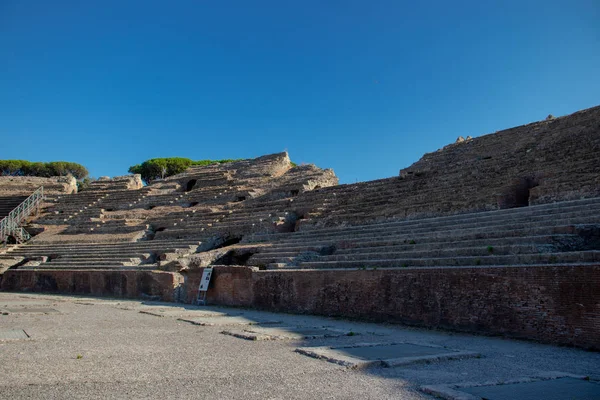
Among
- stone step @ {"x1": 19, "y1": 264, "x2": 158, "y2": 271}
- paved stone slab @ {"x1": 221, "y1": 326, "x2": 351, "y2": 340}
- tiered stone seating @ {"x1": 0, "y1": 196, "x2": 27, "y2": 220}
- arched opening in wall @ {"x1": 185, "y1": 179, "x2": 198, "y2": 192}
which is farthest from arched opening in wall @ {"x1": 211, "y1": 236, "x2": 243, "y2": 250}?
tiered stone seating @ {"x1": 0, "y1": 196, "x2": 27, "y2": 220}

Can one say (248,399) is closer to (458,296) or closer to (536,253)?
(458,296)

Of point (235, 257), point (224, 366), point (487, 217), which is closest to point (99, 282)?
point (235, 257)

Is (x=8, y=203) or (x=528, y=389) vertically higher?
(x=8, y=203)

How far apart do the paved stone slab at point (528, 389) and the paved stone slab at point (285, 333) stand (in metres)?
2.90

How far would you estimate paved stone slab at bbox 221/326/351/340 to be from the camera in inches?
253

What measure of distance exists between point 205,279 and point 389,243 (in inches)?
178

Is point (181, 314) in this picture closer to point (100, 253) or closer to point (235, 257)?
point (235, 257)

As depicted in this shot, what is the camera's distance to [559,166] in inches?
495

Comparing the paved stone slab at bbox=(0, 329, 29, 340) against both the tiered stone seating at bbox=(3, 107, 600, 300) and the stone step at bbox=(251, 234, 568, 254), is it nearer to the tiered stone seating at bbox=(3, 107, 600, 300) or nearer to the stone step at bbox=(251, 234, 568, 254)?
the tiered stone seating at bbox=(3, 107, 600, 300)

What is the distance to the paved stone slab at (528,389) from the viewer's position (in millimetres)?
3479

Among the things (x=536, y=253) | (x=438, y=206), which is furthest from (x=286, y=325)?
(x=438, y=206)

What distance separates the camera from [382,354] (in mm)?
5109

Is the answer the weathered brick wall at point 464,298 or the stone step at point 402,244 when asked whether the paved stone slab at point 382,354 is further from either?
the stone step at point 402,244

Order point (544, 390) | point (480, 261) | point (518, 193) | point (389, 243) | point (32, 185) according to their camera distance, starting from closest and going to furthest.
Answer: point (544, 390), point (480, 261), point (389, 243), point (518, 193), point (32, 185)
